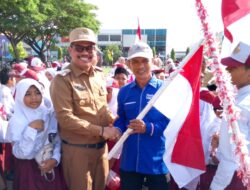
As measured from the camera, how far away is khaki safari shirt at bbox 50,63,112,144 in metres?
3.14

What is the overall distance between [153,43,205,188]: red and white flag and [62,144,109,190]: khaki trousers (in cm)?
81

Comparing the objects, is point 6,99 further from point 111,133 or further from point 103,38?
point 103,38

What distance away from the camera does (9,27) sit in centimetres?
2345

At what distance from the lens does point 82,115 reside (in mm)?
3240

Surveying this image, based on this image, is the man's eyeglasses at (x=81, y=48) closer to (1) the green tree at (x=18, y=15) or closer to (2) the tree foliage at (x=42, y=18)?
(2) the tree foliage at (x=42, y=18)

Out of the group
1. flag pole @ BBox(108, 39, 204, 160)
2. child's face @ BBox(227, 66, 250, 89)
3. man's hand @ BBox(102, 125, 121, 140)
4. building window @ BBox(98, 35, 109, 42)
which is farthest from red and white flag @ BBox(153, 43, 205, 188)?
building window @ BBox(98, 35, 109, 42)

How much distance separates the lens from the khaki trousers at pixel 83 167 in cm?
329

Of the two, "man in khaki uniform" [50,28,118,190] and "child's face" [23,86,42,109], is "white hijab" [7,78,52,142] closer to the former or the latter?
"child's face" [23,86,42,109]

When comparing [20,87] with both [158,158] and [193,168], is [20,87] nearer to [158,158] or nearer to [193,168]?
[158,158]

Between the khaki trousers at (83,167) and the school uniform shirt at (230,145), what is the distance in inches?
52.5

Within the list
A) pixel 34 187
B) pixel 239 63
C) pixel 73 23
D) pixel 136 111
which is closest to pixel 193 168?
pixel 136 111

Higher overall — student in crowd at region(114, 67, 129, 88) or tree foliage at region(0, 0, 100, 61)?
tree foliage at region(0, 0, 100, 61)

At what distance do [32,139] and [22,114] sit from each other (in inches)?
11.9

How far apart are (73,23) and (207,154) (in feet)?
97.7
